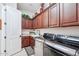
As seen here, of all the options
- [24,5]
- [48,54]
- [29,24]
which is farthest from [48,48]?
[24,5]

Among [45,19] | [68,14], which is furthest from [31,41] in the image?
[68,14]

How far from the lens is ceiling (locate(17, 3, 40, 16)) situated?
130cm

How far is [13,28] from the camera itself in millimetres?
1403

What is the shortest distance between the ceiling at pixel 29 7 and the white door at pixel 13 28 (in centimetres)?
7

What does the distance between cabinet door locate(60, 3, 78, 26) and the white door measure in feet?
1.66

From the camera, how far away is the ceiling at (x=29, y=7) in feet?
4.28

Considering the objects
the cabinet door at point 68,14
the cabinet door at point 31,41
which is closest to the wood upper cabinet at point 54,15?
the cabinet door at point 68,14

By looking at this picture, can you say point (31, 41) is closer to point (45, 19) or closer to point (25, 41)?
point (25, 41)

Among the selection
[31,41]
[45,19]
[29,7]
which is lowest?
[31,41]

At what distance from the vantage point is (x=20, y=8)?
133 centimetres

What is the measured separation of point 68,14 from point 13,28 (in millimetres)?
674

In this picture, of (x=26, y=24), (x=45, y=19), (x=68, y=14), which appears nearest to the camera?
(x=68, y=14)

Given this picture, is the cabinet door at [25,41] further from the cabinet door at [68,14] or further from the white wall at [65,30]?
the cabinet door at [68,14]

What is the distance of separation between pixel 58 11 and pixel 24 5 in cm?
41
